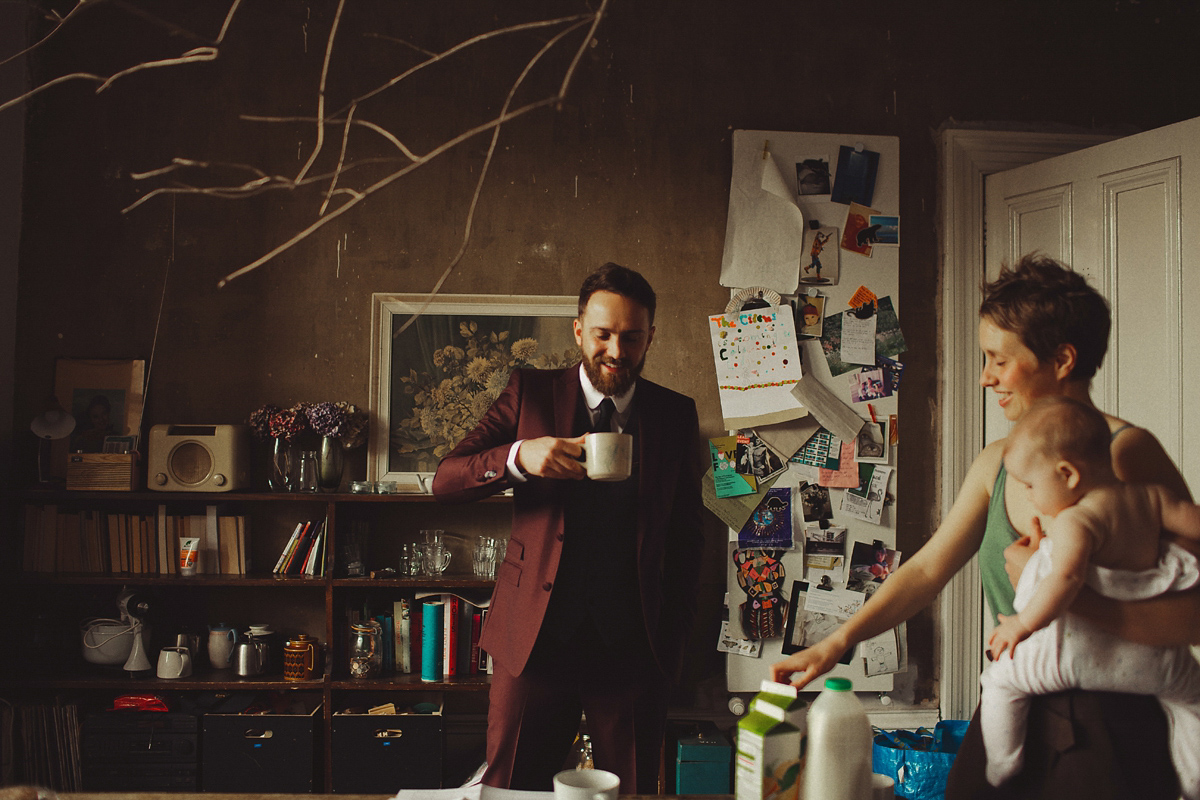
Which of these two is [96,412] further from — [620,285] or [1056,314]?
[1056,314]

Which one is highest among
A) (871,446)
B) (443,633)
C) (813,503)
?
(871,446)

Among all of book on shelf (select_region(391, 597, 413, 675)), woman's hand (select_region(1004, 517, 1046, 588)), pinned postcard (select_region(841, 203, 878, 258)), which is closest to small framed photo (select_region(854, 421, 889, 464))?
pinned postcard (select_region(841, 203, 878, 258))

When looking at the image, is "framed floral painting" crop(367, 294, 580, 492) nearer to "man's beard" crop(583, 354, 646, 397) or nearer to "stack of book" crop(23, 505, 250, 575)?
"stack of book" crop(23, 505, 250, 575)

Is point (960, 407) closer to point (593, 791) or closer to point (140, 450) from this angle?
point (593, 791)

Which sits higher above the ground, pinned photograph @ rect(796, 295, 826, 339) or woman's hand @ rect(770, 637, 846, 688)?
pinned photograph @ rect(796, 295, 826, 339)

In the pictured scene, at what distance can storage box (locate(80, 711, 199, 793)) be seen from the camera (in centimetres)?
271

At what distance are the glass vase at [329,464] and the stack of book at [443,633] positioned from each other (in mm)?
476

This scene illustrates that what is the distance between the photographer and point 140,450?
304 cm

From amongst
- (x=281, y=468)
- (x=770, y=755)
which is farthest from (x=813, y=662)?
(x=281, y=468)

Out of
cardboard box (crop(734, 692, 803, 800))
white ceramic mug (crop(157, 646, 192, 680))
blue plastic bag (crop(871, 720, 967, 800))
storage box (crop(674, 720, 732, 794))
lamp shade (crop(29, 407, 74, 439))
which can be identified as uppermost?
lamp shade (crop(29, 407, 74, 439))

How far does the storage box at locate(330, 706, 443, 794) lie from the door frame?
77.8 inches

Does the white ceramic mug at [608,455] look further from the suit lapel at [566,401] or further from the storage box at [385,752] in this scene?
the storage box at [385,752]

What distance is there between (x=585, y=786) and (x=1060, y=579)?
0.64 metres

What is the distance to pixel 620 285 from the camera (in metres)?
1.81
